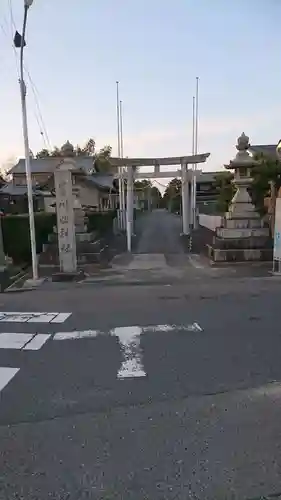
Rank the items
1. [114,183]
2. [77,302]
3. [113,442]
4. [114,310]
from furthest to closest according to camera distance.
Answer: [114,183] → [77,302] → [114,310] → [113,442]

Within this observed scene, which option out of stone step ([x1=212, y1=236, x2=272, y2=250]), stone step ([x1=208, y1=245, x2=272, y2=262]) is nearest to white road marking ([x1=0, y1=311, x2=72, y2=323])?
stone step ([x1=208, y1=245, x2=272, y2=262])

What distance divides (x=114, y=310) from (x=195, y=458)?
201 inches

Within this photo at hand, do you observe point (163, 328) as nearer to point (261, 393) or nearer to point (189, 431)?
point (261, 393)

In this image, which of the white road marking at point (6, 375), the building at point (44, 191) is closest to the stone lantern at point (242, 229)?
the white road marking at point (6, 375)

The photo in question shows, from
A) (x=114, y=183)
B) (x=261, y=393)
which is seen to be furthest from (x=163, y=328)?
(x=114, y=183)

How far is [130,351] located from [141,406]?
1.55 metres

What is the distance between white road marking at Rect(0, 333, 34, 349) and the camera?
5.79 m

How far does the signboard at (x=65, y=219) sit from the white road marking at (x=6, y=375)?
351 inches

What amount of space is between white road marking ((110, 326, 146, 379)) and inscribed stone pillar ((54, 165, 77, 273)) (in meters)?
7.48

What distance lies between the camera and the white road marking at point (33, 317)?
7.32 meters

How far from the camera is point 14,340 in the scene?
607 centimetres

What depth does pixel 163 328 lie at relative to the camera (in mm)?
6527

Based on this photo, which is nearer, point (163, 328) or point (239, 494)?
point (239, 494)

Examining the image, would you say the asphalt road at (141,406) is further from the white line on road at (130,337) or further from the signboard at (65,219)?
the signboard at (65,219)
